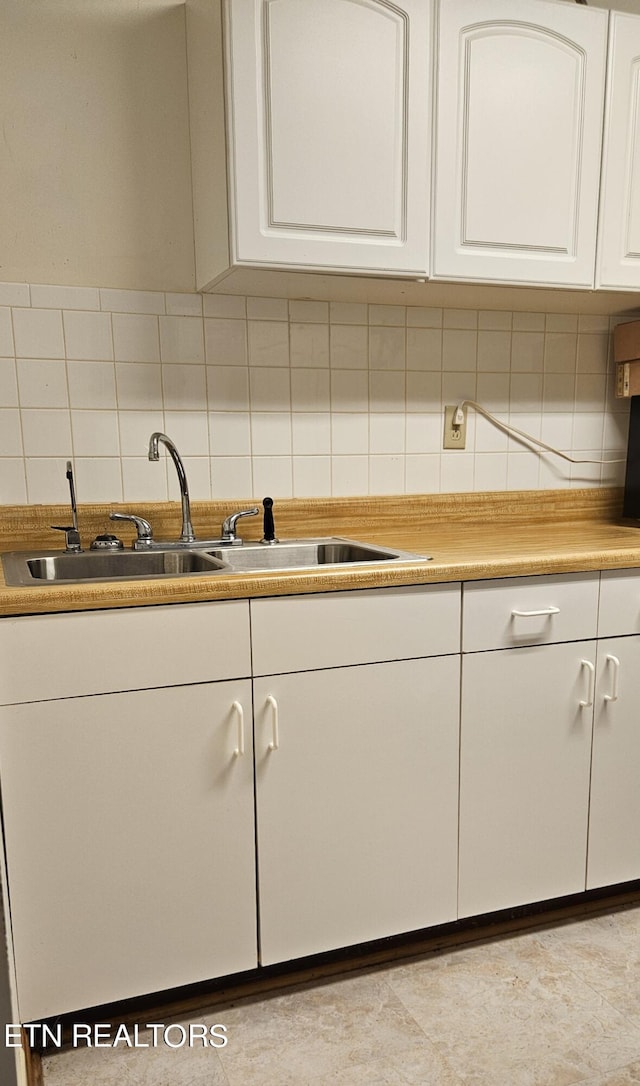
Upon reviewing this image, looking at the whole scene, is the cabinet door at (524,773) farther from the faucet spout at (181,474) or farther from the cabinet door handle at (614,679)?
the faucet spout at (181,474)

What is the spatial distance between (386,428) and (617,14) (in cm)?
107

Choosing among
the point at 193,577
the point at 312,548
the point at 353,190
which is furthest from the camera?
the point at 312,548

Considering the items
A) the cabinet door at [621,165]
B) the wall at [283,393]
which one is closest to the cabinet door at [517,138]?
the cabinet door at [621,165]

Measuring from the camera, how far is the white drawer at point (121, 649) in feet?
3.93

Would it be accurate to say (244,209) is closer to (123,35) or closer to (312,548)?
(123,35)

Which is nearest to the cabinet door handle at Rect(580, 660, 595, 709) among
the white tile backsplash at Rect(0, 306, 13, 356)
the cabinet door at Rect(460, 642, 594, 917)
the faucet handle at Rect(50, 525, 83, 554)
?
the cabinet door at Rect(460, 642, 594, 917)

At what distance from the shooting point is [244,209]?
1.48 metres

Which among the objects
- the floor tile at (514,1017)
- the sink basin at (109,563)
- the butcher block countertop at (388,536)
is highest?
the butcher block countertop at (388,536)

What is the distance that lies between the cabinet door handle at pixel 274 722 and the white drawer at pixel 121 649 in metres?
0.07

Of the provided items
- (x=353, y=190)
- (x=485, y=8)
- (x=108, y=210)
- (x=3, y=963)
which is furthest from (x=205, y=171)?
(x=3, y=963)

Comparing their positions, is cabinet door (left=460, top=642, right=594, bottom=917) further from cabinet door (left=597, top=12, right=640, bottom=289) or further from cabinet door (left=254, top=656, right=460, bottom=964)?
cabinet door (left=597, top=12, right=640, bottom=289)

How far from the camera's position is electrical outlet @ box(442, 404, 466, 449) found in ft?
6.73

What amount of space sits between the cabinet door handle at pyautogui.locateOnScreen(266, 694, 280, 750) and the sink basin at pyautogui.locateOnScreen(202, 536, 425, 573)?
0.39m

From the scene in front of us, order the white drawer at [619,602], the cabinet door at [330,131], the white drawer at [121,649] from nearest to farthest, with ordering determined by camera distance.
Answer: the white drawer at [121,649]
the cabinet door at [330,131]
the white drawer at [619,602]
